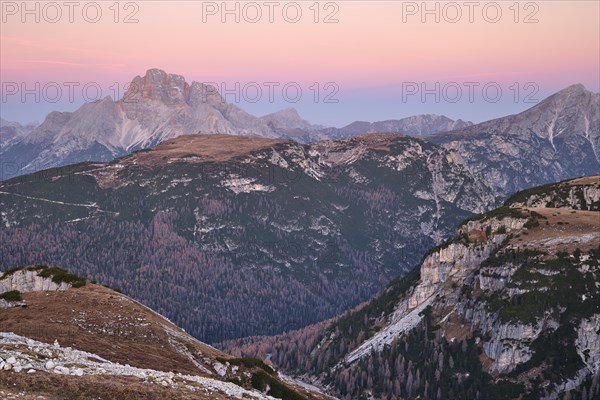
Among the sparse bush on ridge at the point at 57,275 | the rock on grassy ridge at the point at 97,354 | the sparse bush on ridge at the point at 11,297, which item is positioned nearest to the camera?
the rock on grassy ridge at the point at 97,354

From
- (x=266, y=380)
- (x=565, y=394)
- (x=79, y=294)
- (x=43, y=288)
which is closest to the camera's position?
(x=266, y=380)

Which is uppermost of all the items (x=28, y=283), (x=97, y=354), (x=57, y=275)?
(x=57, y=275)

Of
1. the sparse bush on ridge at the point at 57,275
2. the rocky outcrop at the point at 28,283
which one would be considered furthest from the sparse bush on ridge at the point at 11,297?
the rocky outcrop at the point at 28,283

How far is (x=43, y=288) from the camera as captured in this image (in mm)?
121000

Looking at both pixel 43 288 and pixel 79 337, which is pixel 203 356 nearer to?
pixel 79 337

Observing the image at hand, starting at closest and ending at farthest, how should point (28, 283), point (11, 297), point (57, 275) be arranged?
point (11, 297), point (57, 275), point (28, 283)

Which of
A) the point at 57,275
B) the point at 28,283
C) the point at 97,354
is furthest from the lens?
the point at 28,283

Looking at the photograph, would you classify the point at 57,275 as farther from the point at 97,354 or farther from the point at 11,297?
the point at 97,354

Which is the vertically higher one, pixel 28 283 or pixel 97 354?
pixel 28 283

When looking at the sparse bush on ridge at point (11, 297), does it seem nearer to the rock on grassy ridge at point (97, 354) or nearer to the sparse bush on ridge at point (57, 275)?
the rock on grassy ridge at point (97, 354)

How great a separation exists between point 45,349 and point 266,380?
1580 inches

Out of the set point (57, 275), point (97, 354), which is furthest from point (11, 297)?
point (97, 354)

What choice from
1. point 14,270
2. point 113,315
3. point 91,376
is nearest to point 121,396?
point 91,376

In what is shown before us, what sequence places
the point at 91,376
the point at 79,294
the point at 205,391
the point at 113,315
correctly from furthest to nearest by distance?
the point at 79,294 → the point at 113,315 → the point at 205,391 → the point at 91,376
